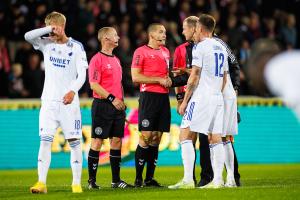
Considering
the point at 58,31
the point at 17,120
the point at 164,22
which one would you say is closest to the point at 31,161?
the point at 17,120

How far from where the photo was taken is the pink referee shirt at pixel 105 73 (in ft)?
35.4

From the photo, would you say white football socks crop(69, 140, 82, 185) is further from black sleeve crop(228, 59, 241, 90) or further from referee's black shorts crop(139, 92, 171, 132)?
black sleeve crop(228, 59, 241, 90)

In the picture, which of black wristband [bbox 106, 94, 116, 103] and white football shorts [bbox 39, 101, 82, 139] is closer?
white football shorts [bbox 39, 101, 82, 139]

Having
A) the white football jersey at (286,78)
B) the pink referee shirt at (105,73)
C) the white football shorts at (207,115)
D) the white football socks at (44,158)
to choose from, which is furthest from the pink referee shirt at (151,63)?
the white football jersey at (286,78)

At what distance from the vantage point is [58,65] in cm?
963

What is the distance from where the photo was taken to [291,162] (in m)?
17.8

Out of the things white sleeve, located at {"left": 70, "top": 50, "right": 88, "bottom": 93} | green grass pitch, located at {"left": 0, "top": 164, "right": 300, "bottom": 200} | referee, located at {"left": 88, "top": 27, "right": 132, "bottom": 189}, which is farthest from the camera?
referee, located at {"left": 88, "top": 27, "right": 132, "bottom": 189}

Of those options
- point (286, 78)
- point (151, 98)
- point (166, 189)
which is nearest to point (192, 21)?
point (151, 98)

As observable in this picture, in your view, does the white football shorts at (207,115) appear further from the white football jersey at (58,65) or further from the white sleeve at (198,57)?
the white football jersey at (58,65)

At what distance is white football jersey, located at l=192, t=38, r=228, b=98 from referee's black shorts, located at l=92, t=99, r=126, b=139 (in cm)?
158

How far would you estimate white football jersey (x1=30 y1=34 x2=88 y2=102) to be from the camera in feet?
31.5

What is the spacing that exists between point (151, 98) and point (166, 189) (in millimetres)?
1683

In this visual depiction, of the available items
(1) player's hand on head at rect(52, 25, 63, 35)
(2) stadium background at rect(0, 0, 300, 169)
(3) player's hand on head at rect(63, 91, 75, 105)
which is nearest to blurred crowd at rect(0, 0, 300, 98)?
(2) stadium background at rect(0, 0, 300, 169)

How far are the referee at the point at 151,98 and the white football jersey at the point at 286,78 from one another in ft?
25.3
